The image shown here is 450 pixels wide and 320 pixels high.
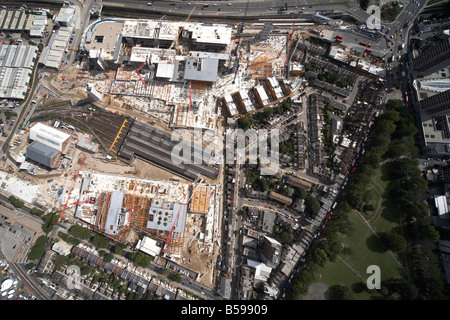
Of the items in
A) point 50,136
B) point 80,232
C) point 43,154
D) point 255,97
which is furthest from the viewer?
point 255,97

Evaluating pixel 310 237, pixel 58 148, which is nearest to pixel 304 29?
pixel 310 237

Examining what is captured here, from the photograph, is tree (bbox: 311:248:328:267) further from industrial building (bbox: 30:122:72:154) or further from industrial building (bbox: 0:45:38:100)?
industrial building (bbox: 0:45:38:100)

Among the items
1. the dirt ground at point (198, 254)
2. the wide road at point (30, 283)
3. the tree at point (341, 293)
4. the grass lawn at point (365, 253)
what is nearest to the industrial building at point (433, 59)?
the grass lawn at point (365, 253)

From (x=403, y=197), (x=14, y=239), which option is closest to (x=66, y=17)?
(x=14, y=239)

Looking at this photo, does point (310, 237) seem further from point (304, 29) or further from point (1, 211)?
point (1, 211)

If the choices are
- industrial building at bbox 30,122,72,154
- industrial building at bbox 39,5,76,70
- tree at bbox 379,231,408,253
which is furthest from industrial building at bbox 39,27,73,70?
tree at bbox 379,231,408,253

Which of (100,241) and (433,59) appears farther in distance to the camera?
(433,59)

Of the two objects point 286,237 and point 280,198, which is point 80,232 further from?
point 280,198
